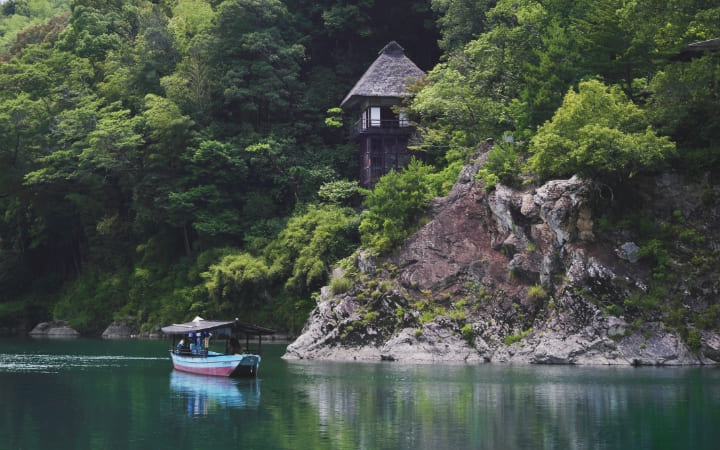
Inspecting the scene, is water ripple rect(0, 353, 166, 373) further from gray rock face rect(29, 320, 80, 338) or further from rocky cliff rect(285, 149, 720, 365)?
gray rock face rect(29, 320, 80, 338)

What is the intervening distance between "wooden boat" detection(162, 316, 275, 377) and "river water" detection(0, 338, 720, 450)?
635mm

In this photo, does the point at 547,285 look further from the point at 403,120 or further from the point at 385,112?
the point at 385,112

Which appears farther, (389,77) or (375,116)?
(375,116)

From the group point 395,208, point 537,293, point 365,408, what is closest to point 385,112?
point 395,208

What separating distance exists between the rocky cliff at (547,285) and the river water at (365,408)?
91.6 inches

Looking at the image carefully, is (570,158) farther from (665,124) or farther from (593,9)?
(593,9)

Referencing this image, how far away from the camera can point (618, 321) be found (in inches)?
1618

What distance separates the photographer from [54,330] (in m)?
71.8

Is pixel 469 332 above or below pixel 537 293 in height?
below

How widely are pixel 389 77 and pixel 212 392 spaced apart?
34462mm

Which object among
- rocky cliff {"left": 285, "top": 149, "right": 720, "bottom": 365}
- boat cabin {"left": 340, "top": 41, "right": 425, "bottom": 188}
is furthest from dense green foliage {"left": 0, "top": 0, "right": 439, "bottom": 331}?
rocky cliff {"left": 285, "top": 149, "right": 720, "bottom": 365}

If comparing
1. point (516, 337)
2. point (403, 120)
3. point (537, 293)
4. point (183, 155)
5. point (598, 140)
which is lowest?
point (516, 337)

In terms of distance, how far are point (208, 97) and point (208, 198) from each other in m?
7.74

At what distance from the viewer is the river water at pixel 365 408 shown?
76.3 feet
